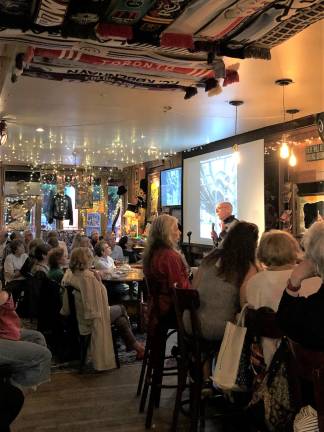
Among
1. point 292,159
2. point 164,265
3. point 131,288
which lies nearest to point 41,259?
point 131,288

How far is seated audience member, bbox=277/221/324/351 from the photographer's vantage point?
5.96 ft

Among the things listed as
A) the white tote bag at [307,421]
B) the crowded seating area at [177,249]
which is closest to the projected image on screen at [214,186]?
the crowded seating area at [177,249]

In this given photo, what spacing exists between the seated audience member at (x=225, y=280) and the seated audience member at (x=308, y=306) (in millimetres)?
872

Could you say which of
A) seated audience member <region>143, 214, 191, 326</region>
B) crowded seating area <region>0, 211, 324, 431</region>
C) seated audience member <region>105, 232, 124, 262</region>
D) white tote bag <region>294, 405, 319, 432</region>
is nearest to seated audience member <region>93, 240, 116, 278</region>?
crowded seating area <region>0, 211, 324, 431</region>

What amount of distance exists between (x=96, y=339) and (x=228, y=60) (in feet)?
9.53

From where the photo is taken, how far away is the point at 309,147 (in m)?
7.15

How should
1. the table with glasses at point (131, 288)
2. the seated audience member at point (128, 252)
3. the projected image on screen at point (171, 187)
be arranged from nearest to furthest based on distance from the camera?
1. the table with glasses at point (131, 288)
2. the seated audience member at point (128, 252)
3. the projected image on screen at point (171, 187)

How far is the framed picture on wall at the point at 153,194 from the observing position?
12.4 metres

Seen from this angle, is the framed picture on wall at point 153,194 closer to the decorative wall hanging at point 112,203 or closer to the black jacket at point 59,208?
the decorative wall hanging at point 112,203

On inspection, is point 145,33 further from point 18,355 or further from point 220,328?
point 18,355

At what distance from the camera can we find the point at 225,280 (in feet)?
9.55

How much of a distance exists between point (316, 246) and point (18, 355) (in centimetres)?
Answer: 192

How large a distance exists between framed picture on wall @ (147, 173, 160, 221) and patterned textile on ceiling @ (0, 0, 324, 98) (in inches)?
346

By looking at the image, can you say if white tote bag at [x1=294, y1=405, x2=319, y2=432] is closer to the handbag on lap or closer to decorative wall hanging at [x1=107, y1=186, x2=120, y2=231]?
the handbag on lap
